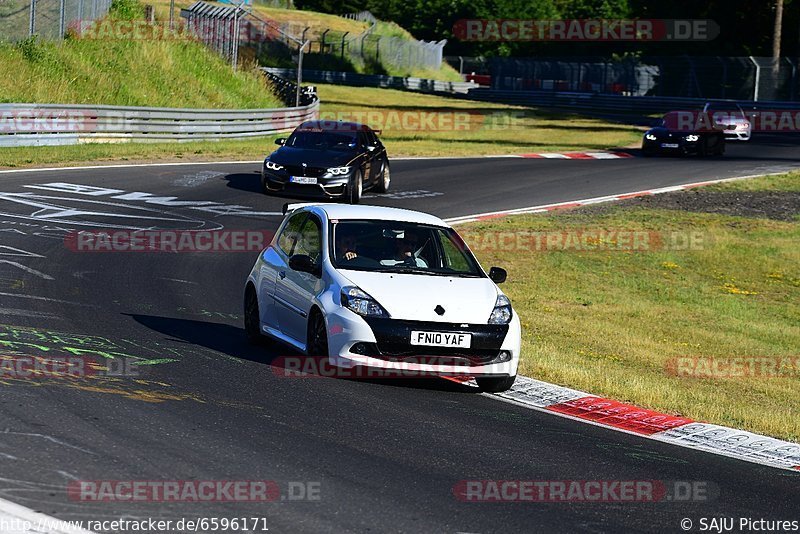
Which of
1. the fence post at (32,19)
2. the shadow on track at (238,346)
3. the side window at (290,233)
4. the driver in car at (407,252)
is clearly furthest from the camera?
the fence post at (32,19)

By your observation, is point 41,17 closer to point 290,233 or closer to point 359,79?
point 290,233

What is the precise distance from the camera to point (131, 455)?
22.6 feet

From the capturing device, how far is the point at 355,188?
2420cm

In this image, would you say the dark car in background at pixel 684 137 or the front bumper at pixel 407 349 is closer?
the front bumper at pixel 407 349

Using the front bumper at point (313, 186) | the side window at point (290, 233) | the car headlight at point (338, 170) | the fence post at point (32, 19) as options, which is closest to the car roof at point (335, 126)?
the car headlight at point (338, 170)

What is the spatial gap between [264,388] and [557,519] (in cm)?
345

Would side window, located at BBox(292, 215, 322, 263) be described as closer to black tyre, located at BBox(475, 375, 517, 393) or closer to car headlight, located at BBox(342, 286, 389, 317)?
car headlight, located at BBox(342, 286, 389, 317)

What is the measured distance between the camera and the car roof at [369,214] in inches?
444

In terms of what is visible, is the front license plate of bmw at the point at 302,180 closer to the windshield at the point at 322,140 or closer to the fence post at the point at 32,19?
the windshield at the point at 322,140

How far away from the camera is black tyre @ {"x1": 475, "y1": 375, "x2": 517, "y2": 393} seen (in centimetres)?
1014

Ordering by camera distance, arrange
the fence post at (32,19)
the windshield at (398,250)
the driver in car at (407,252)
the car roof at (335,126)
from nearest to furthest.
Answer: the windshield at (398,250) → the driver in car at (407,252) → the car roof at (335,126) → the fence post at (32,19)

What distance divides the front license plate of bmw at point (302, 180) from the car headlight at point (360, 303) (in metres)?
13.9

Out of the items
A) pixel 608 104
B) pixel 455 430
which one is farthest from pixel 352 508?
pixel 608 104

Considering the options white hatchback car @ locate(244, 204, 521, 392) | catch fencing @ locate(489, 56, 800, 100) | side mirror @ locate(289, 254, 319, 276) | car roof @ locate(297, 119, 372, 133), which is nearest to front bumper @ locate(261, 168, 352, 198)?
car roof @ locate(297, 119, 372, 133)
